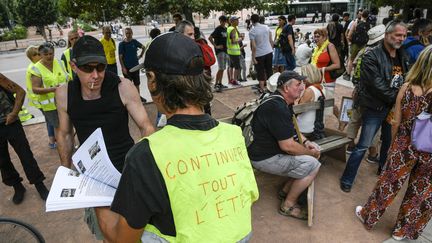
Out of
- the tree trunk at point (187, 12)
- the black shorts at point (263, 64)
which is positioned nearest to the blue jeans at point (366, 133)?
the tree trunk at point (187, 12)

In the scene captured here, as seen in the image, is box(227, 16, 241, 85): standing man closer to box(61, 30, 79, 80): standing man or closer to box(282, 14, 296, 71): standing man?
box(282, 14, 296, 71): standing man

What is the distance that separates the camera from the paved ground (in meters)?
3.00

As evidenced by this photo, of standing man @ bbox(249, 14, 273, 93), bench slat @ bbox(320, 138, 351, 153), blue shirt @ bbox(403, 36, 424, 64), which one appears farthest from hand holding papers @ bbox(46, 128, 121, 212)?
standing man @ bbox(249, 14, 273, 93)

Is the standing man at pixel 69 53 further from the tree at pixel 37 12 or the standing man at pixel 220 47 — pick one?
the tree at pixel 37 12

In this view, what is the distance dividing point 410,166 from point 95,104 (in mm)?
2652

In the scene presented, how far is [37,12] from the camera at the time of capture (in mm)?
28812

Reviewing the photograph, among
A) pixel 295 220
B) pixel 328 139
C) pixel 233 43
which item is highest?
pixel 233 43

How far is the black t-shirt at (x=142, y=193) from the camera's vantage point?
1.04 metres

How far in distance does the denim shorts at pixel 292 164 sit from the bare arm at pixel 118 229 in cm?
210

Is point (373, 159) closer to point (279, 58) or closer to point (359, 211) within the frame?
point (359, 211)

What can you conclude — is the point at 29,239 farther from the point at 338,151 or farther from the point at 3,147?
the point at 338,151

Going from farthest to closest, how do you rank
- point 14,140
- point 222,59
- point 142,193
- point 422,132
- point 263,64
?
1. point 222,59
2. point 263,64
3. point 14,140
4. point 422,132
5. point 142,193

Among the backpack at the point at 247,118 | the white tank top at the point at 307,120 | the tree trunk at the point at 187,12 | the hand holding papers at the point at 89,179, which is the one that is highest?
the tree trunk at the point at 187,12

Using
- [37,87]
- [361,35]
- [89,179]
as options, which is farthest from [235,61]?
[89,179]
